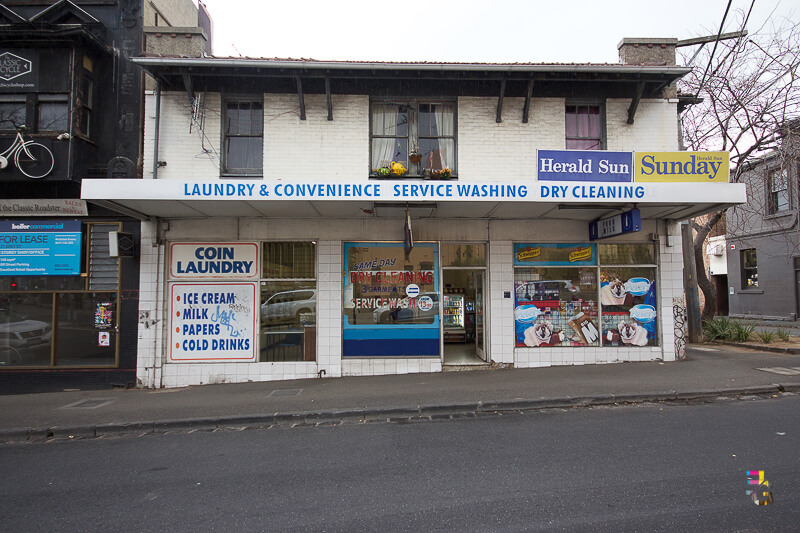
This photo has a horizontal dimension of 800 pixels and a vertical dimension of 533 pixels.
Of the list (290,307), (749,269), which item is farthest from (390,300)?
(749,269)

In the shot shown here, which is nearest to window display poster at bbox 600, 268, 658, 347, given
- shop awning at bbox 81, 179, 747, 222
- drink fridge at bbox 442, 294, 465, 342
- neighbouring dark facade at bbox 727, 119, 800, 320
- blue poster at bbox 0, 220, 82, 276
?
shop awning at bbox 81, 179, 747, 222

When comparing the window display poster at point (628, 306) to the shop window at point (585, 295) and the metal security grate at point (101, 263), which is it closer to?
the shop window at point (585, 295)

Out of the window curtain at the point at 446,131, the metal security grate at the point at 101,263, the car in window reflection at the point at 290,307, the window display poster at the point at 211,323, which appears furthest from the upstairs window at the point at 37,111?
the window curtain at the point at 446,131

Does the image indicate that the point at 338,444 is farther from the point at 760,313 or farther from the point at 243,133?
the point at 760,313

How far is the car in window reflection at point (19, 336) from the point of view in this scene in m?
9.15

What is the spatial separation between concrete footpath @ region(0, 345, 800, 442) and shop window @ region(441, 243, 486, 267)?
2.35 metres

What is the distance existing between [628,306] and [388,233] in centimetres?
554

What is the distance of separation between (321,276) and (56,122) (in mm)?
6101

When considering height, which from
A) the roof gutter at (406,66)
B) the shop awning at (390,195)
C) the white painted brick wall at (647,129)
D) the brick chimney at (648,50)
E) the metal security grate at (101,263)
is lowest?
the metal security grate at (101,263)

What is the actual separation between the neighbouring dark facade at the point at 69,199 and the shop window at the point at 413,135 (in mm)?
5009

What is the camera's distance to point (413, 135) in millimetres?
9617

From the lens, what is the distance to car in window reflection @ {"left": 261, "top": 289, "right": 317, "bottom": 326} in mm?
9406

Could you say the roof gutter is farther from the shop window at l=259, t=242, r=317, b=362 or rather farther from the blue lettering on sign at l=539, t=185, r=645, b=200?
the shop window at l=259, t=242, r=317, b=362

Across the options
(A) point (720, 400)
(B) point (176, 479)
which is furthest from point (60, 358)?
(A) point (720, 400)
